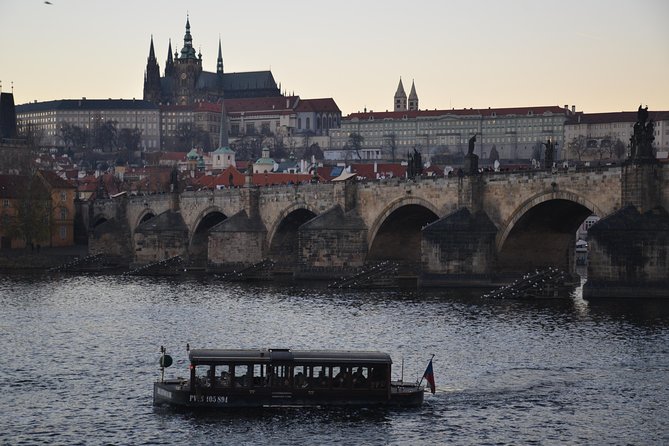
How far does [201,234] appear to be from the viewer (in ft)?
351

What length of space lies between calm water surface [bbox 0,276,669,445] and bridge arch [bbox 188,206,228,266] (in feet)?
85.5

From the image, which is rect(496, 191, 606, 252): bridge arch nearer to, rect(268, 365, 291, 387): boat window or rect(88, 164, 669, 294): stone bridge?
rect(88, 164, 669, 294): stone bridge

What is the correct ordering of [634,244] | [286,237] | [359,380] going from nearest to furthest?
[359,380]
[634,244]
[286,237]

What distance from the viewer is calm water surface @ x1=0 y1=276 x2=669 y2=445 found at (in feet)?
126

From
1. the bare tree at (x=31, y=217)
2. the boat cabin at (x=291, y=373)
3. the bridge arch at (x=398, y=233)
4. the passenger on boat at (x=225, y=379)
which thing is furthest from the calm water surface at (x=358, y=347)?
the bare tree at (x=31, y=217)

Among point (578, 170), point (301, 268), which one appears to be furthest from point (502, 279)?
point (301, 268)

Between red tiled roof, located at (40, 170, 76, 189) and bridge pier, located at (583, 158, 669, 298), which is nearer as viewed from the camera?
bridge pier, located at (583, 158, 669, 298)

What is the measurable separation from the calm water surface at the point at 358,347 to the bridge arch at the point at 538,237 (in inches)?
208

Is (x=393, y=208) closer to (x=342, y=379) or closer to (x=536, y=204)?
(x=536, y=204)

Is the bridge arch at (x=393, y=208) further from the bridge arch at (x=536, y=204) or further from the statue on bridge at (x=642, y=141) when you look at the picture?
the statue on bridge at (x=642, y=141)

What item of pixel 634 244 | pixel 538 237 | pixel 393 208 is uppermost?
pixel 393 208

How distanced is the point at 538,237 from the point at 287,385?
36267mm

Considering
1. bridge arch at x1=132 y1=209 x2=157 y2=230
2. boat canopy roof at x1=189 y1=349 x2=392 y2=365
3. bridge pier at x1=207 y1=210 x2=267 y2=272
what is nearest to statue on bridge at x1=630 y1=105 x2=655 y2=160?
boat canopy roof at x1=189 y1=349 x2=392 y2=365

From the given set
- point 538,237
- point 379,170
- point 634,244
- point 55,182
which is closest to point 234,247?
point 538,237
